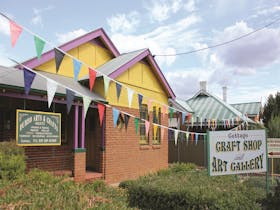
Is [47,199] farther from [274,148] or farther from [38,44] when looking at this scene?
[274,148]

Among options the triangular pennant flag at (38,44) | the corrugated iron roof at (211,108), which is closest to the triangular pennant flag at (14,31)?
the triangular pennant flag at (38,44)

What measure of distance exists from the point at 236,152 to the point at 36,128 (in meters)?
5.20

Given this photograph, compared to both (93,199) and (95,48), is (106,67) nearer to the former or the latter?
(95,48)

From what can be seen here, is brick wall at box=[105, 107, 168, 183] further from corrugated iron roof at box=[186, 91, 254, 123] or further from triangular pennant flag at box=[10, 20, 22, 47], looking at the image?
corrugated iron roof at box=[186, 91, 254, 123]

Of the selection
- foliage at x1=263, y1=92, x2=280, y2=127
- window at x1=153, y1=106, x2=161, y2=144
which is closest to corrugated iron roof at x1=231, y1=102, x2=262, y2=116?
foliage at x1=263, y1=92, x2=280, y2=127

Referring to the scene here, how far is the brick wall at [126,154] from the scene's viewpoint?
36.7ft

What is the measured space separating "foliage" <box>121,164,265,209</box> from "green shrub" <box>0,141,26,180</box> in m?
2.58

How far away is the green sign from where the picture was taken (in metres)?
7.71

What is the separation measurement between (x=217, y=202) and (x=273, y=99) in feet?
58.3

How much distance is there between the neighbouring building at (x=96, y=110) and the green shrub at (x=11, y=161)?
5.12ft

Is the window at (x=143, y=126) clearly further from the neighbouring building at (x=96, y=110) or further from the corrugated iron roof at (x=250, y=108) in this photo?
the corrugated iron roof at (x=250, y=108)

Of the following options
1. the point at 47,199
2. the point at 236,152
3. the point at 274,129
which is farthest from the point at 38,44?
the point at 274,129

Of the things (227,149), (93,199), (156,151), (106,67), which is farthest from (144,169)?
(93,199)

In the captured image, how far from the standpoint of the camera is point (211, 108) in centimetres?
2414
